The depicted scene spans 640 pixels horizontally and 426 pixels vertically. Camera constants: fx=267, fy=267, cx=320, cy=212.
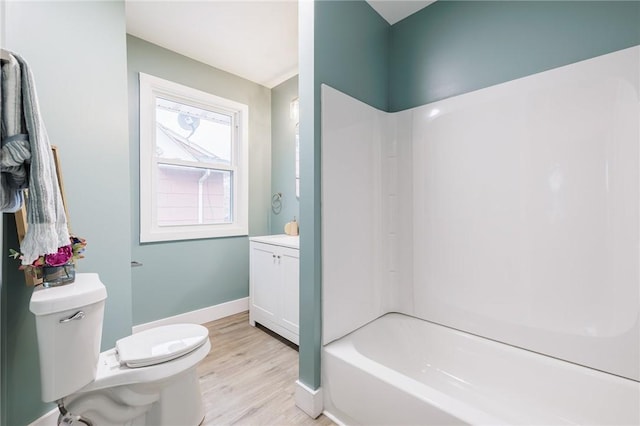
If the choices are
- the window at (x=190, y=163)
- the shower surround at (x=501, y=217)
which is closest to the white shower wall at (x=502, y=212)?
the shower surround at (x=501, y=217)

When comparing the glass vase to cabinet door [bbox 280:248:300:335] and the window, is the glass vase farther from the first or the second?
cabinet door [bbox 280:248:300:335]

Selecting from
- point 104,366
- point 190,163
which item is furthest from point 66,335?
point 190,163

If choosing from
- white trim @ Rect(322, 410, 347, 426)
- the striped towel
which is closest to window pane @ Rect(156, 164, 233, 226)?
the striped towel

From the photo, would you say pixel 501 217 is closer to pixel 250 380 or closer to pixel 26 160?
pixel 250 380

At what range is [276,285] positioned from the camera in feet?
7.54

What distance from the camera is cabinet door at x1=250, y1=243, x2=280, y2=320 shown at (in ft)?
7.62

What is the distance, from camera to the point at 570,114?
53.4 inches

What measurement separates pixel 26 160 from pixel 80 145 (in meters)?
0.78

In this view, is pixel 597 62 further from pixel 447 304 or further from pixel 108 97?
pixel 108 97

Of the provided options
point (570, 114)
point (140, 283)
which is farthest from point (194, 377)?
point (570, 114)

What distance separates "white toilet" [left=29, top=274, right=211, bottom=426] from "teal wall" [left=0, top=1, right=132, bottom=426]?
0.28m

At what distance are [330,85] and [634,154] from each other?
4.93 ft

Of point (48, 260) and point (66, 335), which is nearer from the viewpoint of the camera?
point (66, 335)

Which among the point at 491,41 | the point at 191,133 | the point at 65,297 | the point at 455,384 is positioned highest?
the point at 491,41
